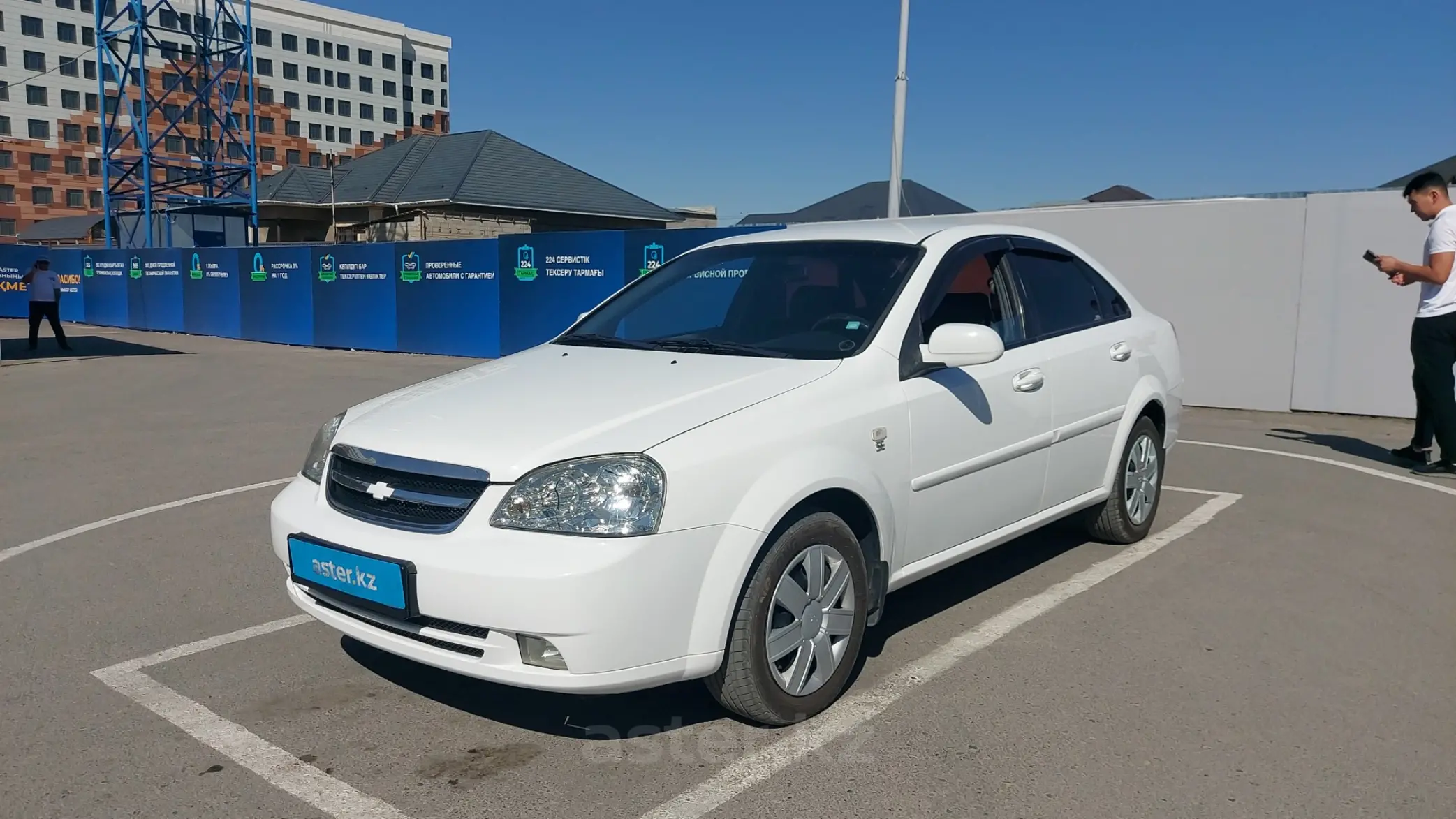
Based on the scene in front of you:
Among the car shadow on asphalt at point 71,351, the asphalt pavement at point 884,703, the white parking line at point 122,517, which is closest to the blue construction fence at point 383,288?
the car shadow on asphalt at point 71,351

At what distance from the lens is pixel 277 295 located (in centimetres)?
2292

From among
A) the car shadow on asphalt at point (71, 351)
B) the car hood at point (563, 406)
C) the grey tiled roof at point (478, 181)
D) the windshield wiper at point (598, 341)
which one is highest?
the grey tiled roof at point (478, 181)

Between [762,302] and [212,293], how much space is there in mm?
24326

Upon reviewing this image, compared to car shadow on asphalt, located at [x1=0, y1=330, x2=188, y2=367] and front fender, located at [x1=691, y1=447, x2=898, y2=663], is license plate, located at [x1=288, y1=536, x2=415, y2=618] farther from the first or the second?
car shadow on asphalt, located at [x1=0, y1=330, x2=188, y2=367]

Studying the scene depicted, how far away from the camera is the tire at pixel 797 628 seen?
313 cm

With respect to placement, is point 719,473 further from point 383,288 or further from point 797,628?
point 383,288

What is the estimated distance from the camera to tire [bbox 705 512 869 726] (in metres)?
3.13

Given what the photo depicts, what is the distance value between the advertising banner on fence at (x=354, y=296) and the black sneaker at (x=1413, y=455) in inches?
643

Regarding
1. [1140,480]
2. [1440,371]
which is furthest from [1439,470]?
[1140,480]

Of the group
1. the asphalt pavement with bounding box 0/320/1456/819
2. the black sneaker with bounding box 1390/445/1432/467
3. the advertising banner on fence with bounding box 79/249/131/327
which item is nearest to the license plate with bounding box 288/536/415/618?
the asphalt pavement with bounding box 0/320/1456/819

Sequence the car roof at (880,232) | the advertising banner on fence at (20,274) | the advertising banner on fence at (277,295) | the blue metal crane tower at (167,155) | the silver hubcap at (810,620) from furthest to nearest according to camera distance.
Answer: the blue metal crane tower at (167,155)
the advertising banner on fence at (20,274)
the advertising banner on fence at (277,295)
the car roof at (880,232)
the silver hubcap at (810,620)

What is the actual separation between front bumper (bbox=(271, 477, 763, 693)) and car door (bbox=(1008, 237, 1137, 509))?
2046 millimetres

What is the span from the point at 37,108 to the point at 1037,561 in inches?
3496

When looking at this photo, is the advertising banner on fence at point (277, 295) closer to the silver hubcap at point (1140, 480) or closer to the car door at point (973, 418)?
the silver hubcap at point (1140, 480)
